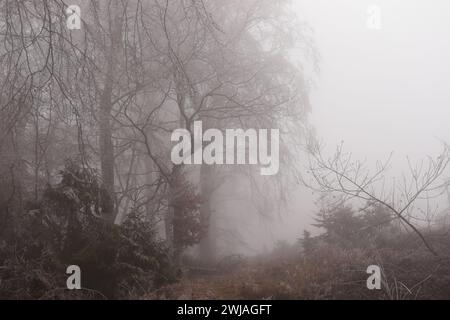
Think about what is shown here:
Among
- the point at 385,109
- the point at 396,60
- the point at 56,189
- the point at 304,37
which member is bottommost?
the point at 56,189

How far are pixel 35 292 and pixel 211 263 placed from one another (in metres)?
6.78

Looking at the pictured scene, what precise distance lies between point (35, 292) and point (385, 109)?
70107 millimetres

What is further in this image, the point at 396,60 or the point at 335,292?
the point at 396,60

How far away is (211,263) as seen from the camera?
12.0 m

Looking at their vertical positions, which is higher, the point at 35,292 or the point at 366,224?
the point at 366,224

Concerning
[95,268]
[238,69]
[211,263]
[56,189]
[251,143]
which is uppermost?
[238,69]

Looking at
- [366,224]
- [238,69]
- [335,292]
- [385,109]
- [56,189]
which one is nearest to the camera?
[335,292]
